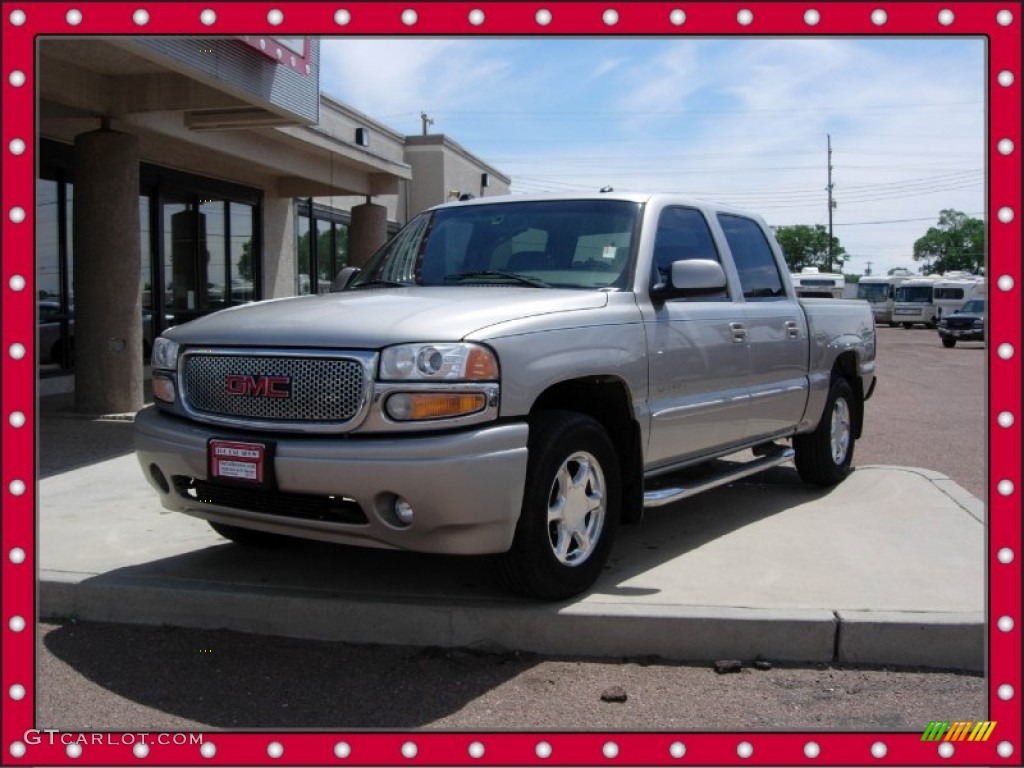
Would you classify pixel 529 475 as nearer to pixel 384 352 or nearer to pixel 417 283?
pixel 384 352

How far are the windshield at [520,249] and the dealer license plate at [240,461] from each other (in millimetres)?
1527

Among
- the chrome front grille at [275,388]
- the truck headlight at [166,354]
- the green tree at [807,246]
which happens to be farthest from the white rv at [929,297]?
the chrome front grille at [275,388]

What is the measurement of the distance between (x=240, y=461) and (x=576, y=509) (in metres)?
1.42

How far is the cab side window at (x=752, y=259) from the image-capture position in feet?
20.5

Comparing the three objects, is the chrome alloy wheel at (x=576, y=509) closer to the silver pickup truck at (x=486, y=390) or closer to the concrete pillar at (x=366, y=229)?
the silver pickup truck at (x=486, y=390)

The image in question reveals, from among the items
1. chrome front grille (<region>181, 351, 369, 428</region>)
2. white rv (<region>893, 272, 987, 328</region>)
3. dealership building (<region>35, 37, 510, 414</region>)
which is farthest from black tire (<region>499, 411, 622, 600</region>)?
white rv (<region>893, 272, 987, 328</region>)

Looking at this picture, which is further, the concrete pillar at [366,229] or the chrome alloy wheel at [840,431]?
the concrete pillar at [366,229]

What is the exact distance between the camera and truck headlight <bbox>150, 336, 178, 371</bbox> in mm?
4582

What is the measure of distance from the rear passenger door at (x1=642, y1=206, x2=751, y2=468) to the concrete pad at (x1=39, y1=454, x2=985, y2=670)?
1.91 feet

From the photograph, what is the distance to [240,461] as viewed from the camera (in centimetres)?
411

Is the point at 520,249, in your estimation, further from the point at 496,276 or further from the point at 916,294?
the point at 916,294

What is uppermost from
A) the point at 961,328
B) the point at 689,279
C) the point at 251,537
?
the point at 961,328

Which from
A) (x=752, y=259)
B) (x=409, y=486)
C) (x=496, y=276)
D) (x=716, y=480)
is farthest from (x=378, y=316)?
(x=752, y=259)

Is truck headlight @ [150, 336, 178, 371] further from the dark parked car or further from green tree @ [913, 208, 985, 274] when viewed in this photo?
the dark parked car
